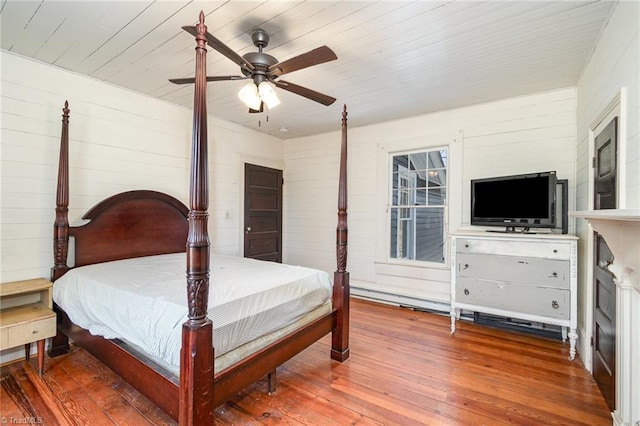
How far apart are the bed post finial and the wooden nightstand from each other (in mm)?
159

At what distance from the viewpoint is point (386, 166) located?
4.44 meters

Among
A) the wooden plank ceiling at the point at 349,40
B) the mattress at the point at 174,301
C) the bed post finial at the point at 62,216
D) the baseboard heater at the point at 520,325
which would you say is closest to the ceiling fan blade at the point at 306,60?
the wooden plank ceiling at the point at 349,40

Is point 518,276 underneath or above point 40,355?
above

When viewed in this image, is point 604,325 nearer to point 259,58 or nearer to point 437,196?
point 437,196

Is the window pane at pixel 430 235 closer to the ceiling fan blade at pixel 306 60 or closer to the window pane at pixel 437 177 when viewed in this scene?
the window pane at pixel 437 177

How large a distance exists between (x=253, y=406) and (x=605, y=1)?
346 cm

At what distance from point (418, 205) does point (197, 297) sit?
137 inches

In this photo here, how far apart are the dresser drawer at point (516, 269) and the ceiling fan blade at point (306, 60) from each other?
8.26 ft

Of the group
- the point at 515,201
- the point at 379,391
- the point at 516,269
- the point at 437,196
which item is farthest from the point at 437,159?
the point at 379,391

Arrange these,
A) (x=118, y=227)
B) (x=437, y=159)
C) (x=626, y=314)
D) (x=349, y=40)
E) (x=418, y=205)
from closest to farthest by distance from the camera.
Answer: (x=626, y=314) → (x=349, y=40) → (x=118, y=227) → (x=437, y=159) → (x=418, y=205)

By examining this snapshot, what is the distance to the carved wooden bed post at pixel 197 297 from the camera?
4.72 ft

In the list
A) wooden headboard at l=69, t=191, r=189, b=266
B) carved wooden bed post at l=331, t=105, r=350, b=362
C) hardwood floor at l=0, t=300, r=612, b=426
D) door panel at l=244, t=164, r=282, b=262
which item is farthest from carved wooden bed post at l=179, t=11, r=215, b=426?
door panel at l=244, t=164, r=282, b=262

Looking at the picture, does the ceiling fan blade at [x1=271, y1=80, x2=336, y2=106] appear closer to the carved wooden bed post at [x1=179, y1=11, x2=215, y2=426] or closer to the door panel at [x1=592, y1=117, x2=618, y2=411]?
the carved wooden bed post at [x1=179, y1=11, x2=215, y2=426]

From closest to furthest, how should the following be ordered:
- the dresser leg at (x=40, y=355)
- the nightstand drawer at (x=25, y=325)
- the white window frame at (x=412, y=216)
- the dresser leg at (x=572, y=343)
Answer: the nightstand drawer at (x=25, y=325)
the dresser leg at (x=40, y=355)
the dresser leg at (x=572, y=343)
the white window frame at (x=412, y=216)
